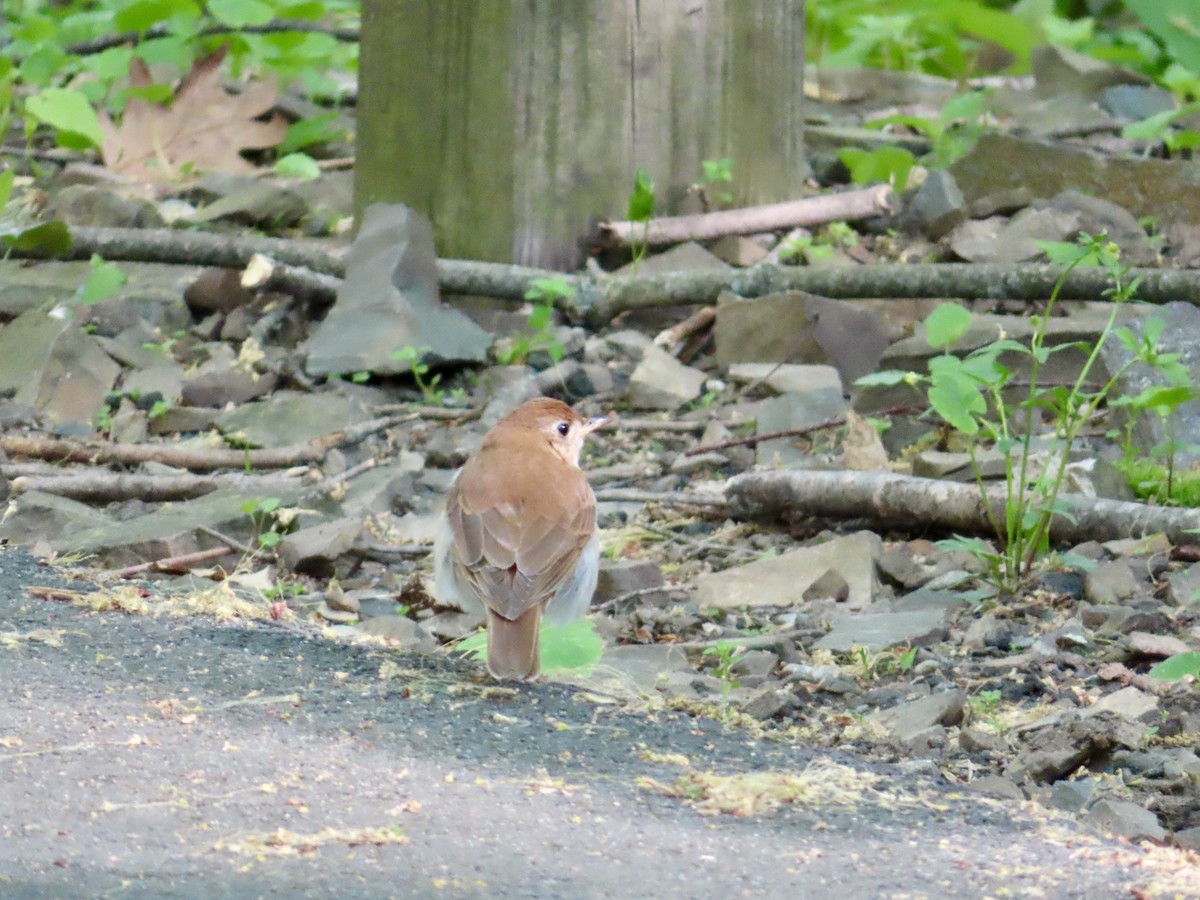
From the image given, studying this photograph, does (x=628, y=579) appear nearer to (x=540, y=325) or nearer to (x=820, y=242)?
(x=540, y=325)

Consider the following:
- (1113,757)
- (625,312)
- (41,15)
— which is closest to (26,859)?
(1113,757)

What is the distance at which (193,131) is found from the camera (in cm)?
991

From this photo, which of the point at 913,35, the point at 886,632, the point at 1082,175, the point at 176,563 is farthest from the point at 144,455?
the point at 913,35

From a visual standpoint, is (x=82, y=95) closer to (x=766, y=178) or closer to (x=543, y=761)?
(x=766, y=178)

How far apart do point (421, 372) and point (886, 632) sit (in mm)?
3023

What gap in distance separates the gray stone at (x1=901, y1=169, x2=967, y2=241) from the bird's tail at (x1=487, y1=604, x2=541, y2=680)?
4.57 m

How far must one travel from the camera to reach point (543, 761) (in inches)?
147

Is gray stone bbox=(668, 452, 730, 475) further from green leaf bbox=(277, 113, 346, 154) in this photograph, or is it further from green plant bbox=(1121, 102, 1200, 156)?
green leaf bbox=(277, 113, 346, 154)

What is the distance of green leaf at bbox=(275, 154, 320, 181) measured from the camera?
31.1 ft

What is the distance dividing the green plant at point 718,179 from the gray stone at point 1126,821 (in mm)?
4925

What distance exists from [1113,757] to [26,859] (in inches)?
93.6

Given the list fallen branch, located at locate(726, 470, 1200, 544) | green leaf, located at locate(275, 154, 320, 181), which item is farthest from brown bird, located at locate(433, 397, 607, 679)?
green leaf, located at locate(275, 154, 320, 181)

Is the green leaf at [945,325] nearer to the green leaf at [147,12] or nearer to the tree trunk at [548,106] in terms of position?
the tree trunk at [548,106]

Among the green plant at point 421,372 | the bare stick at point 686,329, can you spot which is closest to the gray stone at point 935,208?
the bare stick at point 686,329
